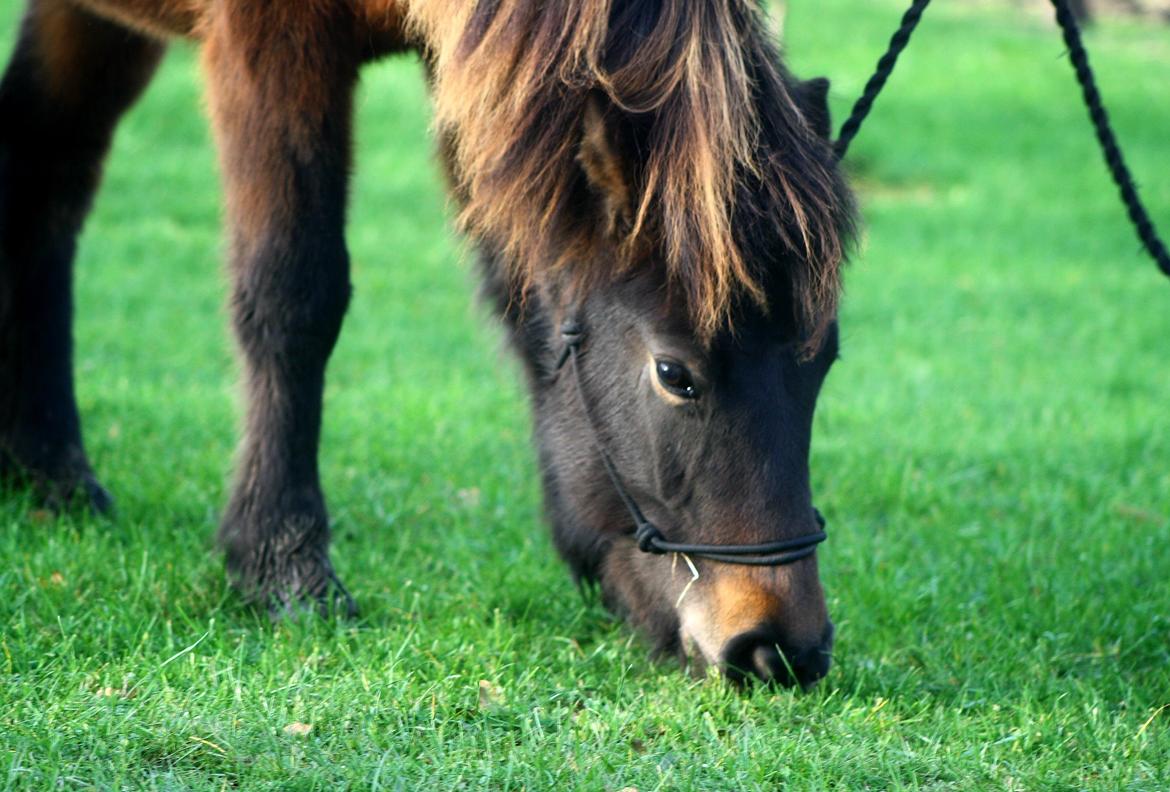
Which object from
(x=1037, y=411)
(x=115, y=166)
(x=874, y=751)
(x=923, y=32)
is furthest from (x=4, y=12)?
(x=874, y=751)

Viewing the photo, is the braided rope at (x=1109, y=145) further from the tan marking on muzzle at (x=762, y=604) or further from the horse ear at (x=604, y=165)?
the tan marking on muzzle at (x=762, y=604)

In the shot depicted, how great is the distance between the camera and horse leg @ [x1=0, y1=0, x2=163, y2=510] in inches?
176

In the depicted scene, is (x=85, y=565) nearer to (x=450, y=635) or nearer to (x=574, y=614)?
(x=450, y=635)

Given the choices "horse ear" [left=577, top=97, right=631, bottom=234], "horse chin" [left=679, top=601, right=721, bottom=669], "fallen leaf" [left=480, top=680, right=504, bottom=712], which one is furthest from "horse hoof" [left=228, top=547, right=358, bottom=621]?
"horse ear" [left=577, top=97, right=631, bottom=234]

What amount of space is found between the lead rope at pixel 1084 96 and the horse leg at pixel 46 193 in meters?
2.60

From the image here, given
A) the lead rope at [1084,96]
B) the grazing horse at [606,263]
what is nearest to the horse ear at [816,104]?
the grazing horse at [606,263]

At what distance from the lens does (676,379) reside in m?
2.96

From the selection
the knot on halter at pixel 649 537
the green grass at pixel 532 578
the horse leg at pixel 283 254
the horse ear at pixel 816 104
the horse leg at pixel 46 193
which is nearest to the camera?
the green grass at pixel 532 578

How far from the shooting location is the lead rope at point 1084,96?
11.4ft

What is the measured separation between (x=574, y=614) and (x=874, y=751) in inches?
43.2

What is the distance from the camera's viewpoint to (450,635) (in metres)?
3.38

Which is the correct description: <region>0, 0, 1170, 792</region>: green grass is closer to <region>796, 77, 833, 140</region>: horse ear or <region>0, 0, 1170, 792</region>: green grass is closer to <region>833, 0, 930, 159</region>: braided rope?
<region>833, 0, 930, 159</region>: braided rope

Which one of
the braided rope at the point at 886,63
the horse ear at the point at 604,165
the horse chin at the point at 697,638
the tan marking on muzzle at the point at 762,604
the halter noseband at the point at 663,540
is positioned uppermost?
the braided rope at the point at 886,63

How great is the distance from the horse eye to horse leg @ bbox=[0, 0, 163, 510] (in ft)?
7.77
